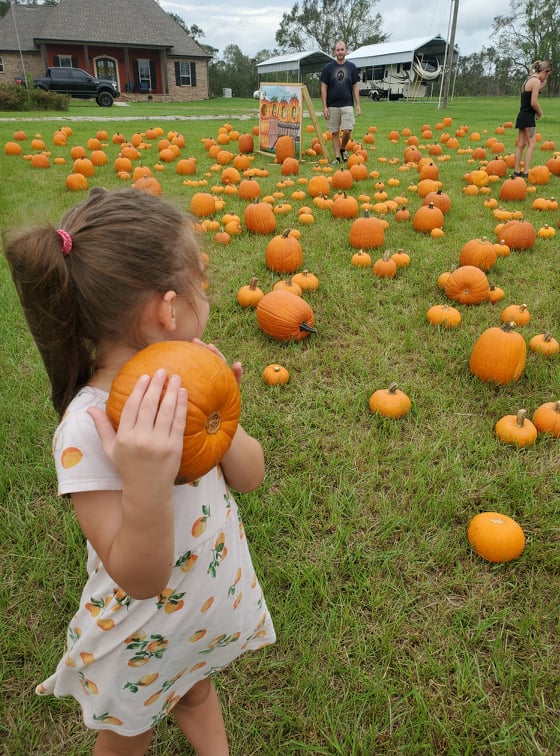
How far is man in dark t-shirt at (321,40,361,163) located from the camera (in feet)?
35.9

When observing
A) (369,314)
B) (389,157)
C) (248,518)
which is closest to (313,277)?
(369,314)

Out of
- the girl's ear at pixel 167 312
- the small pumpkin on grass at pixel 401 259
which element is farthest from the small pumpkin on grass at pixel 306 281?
the girl's ear at pixel 167 312

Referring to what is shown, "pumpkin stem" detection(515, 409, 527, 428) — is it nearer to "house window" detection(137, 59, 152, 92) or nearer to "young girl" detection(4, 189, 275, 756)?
"young girl" detection(4, 189, 275, 756)

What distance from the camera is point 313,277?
5.08 metres

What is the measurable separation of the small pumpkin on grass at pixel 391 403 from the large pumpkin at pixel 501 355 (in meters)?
0.73

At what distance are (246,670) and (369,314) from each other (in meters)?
3.41

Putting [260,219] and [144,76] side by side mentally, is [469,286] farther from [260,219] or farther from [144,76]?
[144,76]

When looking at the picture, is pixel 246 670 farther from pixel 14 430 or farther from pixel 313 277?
pixel 313 277

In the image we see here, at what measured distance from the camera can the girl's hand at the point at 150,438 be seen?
3.37 ft

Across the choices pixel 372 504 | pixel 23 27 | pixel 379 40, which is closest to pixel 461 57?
pixel 379 40

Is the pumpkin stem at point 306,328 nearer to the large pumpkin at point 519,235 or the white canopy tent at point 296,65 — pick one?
the large pumpkin at point 519,235

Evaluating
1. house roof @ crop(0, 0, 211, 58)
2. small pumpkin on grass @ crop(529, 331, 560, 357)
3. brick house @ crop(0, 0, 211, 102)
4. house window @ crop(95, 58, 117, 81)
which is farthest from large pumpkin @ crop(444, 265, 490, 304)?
house window @ crop(95, 58, 117, 81)

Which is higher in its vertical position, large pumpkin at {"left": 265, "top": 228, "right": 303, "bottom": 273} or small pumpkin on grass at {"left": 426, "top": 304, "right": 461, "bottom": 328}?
large pumpkin at {"left": 265, "top": 228, "right": 303, "bottom": 273}

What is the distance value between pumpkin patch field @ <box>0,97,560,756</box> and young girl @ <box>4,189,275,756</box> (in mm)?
253
